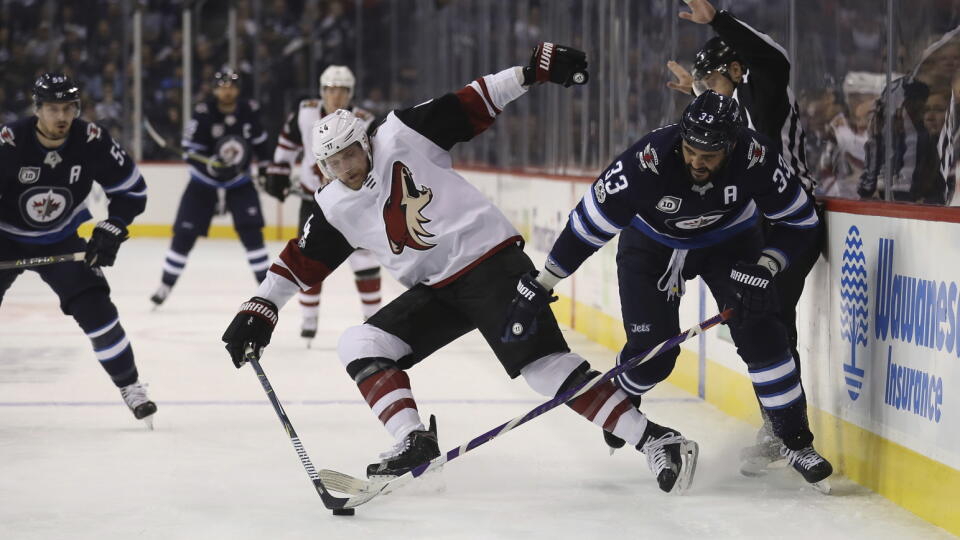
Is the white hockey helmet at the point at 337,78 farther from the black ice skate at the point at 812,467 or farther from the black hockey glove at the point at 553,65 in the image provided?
the black ice skate at the point at 812,467

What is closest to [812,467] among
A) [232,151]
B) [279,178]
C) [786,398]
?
[786,398]

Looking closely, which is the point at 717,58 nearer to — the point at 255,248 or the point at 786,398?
the point at 786,398

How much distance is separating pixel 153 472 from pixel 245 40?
34.3 feet

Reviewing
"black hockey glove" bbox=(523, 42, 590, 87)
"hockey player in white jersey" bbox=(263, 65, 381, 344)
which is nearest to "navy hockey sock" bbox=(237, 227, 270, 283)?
"hockey player in white jersey" bbox=(263, 65, 381, 344)

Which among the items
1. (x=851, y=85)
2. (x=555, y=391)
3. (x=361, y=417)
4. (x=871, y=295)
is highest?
(x=851, y=85)

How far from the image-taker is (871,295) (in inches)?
133

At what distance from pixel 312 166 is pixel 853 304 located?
3.81 m

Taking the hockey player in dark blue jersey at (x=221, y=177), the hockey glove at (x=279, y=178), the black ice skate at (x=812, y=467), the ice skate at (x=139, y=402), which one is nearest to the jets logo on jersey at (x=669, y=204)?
the black ice skate at (x=812, y=467)

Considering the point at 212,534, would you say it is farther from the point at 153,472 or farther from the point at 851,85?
the point at 851,85

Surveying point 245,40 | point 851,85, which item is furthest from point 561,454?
point 245,40

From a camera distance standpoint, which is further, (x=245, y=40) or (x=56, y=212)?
(x=245, y=40)

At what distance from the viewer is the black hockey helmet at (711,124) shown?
305 centimetres

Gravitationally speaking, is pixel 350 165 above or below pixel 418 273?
above

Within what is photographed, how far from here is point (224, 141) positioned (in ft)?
24.3
